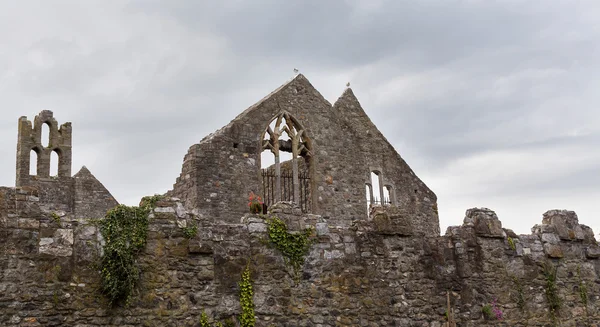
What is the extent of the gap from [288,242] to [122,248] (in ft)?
9.16

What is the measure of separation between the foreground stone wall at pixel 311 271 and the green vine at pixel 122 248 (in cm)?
14

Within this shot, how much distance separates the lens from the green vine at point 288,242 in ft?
39.2

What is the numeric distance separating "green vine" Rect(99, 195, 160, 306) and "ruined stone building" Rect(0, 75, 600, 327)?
12 centimetres

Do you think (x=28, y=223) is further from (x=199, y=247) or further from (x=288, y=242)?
(x=288, y=242)

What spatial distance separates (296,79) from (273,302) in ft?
40.3

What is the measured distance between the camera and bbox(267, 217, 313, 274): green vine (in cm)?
1195

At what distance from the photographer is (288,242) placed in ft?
39.4

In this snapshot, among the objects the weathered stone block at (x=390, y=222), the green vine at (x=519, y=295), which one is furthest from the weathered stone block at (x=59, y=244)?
the green vine at (x=519, y=295)

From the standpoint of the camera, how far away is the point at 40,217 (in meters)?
10.3

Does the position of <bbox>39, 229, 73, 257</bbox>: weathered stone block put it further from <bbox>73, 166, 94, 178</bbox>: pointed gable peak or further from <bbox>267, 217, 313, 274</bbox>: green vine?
<bbox>73, 166, 94, 178</bbox>: pointed gable peak

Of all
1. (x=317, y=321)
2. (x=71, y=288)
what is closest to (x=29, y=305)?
(x=71, y=288)

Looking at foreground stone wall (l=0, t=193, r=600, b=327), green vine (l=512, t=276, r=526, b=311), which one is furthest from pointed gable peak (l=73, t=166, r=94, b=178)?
green vine (l=512, t=276, r=526, b=311)

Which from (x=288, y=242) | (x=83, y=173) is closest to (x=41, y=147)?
(x=83, y=173)

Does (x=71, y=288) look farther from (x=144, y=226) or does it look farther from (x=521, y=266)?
(x=521, y=266)
